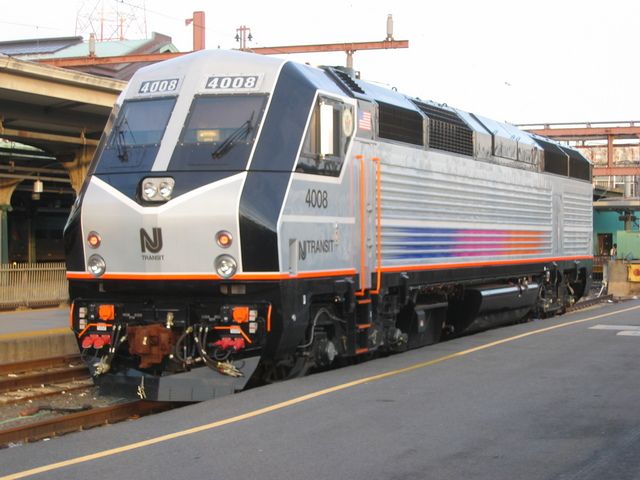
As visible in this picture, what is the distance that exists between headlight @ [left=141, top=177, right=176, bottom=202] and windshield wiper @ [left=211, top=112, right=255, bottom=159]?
580 mm

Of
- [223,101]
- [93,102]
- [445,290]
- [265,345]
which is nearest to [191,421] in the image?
[265,345]

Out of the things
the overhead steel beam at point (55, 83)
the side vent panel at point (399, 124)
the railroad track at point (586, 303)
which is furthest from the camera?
the railroad track at point (586, 303)

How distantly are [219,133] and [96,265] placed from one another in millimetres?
2086

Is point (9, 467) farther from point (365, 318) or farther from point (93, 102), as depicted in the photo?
point (93, 102)

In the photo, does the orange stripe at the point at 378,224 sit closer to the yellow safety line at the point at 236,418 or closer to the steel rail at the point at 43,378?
the yellow safety line at the point at 236,418

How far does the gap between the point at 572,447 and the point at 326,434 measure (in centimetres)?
199

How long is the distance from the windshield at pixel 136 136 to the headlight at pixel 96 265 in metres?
1.02

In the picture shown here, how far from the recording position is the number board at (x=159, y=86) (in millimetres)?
10297

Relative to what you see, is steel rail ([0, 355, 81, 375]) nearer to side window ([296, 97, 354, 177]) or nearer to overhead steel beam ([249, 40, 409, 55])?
side window ([296, 97, 354, 177])

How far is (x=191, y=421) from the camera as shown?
7.89m

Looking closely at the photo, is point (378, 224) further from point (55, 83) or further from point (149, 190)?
point (55, 83)

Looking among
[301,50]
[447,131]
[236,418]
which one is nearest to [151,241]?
[236,418]

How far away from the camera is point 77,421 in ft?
29.6

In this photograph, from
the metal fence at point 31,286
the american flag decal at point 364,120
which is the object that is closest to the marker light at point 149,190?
the american flag decal at point 364,120
